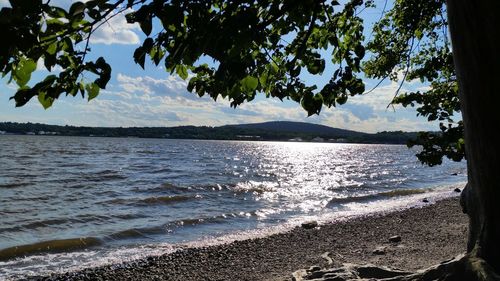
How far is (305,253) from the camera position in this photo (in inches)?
578

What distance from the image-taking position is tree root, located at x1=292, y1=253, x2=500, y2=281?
460cm

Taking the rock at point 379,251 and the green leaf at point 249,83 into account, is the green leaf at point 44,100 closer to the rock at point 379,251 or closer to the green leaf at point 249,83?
the green leaf at point 249,83

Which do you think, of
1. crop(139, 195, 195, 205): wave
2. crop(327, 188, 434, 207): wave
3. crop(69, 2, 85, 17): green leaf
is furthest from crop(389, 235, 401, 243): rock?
crop(69, 2, 85, 17): green leaf

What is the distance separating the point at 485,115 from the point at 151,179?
121ft

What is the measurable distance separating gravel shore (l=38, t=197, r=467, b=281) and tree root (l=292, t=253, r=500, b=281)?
7.04 feet

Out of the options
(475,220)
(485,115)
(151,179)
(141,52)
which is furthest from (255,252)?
(151,179)

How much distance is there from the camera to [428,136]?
8438mm

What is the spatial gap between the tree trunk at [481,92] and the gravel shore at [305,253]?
5953 mm

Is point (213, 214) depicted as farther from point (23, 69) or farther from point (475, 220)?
point (23, 69)

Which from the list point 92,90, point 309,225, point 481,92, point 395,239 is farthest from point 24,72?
point 309,225

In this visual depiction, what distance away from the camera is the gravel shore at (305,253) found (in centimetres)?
1212

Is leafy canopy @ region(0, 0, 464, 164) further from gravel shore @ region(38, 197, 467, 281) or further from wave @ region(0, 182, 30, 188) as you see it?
wave @ region(0, 182, 30, 188)

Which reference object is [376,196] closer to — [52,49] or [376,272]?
[376,272]

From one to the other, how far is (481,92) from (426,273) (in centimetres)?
293
